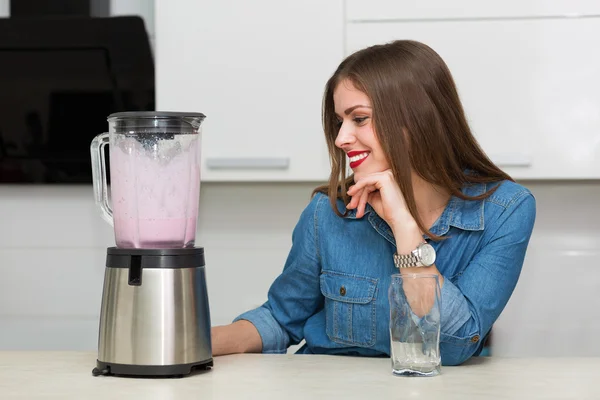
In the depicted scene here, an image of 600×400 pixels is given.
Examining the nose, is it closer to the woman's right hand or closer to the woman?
the woman

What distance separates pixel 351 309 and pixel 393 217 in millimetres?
216

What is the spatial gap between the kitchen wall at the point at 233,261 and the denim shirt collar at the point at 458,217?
3.34 ft

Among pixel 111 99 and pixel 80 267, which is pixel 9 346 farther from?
pixel 111 99

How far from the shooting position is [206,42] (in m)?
2.26

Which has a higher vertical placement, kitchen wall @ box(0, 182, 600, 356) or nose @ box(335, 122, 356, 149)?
nose @ box(335, 122, 356, 149)

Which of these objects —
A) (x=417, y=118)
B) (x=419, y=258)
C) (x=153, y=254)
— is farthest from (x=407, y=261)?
(x=153, y=254)

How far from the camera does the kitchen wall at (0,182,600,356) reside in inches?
97.1

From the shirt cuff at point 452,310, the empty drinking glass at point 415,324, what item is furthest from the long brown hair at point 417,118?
the empty drinking glass at point 415,324

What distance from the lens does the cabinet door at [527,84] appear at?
7.17ft

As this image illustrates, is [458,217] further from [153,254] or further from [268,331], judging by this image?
[153,254]

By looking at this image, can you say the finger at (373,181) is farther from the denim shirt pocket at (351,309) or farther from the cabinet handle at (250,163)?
the cabinet handle at (250,163)

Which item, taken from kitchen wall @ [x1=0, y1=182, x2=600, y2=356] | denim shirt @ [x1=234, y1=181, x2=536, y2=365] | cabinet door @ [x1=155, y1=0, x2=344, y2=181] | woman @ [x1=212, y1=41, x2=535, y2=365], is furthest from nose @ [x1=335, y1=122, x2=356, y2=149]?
kitchen wall @ [x1=0, y1=182, x2=600, y2=356]

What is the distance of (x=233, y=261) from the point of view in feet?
8.38

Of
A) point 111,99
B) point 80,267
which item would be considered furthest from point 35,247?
point 111,99
